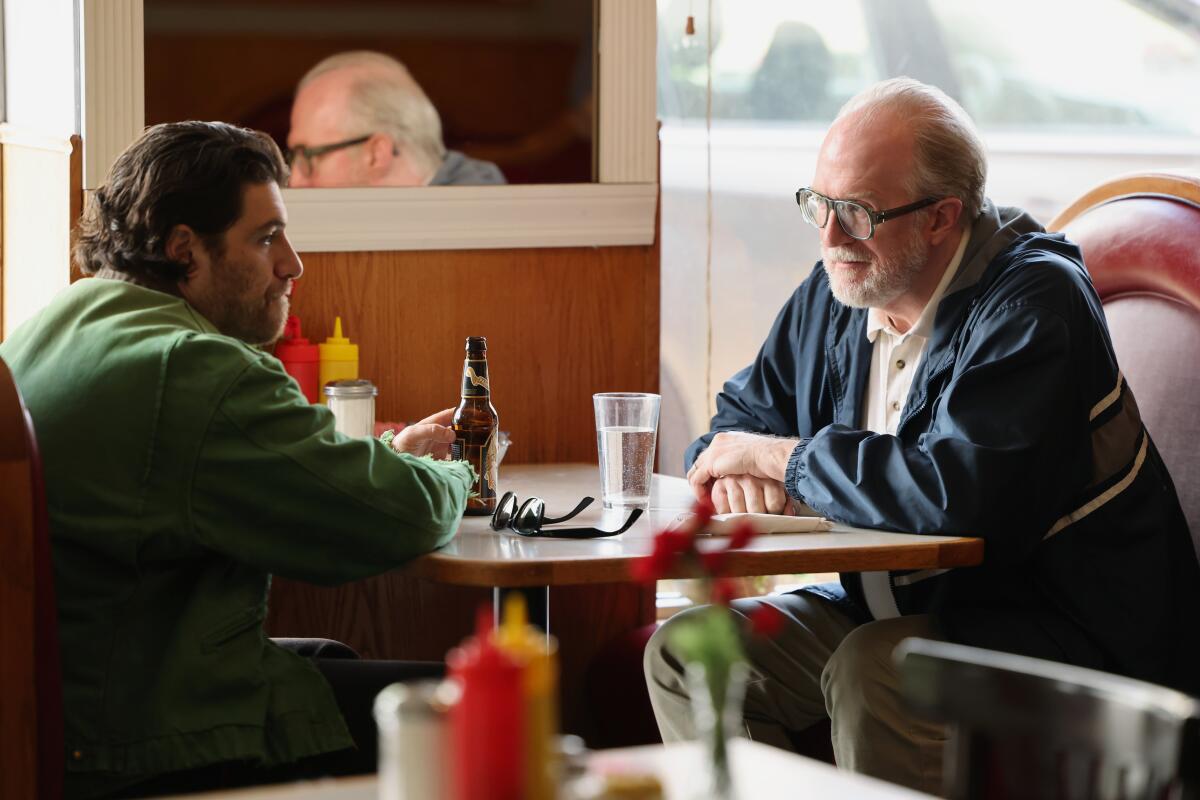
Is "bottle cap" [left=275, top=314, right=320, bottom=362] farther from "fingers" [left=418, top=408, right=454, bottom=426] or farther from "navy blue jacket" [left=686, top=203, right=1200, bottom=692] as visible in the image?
"navy blue jacket" [left=686, top=203, right=1200, bottom=692]

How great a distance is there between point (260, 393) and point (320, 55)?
3.51ft

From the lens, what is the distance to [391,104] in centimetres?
265

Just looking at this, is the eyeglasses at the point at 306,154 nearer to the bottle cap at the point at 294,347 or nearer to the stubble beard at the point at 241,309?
the bottle cap at the point at 294,347

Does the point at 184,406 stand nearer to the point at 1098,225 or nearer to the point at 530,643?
the point at 530,643

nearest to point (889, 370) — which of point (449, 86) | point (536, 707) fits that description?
point (449, 86)

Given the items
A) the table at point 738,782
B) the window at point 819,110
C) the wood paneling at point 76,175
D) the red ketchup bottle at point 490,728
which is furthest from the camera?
the window at point 819,110

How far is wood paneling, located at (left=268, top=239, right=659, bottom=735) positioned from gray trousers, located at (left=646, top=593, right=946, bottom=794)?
520 mm

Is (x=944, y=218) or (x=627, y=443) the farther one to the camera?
(x=944, y=218)

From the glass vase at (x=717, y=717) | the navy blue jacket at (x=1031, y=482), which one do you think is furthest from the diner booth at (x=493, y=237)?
the glass vase at (x=717, y=717)

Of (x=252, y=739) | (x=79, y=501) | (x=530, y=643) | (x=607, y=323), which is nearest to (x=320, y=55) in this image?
(x=607, y=323)

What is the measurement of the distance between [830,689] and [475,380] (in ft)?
2.27

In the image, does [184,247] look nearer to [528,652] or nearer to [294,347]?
[294,347]

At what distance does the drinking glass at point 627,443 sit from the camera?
2.08 meters

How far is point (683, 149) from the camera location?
331 centimetres
